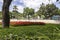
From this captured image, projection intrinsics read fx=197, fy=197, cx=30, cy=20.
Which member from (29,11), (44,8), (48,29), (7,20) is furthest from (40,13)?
(48,29)

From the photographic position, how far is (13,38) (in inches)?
133

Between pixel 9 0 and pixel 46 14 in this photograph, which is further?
pixel 46 14

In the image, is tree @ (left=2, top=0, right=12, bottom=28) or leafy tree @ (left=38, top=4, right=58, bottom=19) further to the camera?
leafy tree @ (left=38, top=4, right=58, bottom=19)

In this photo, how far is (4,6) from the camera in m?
14.9

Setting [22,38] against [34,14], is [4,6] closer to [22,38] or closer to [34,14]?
[22,38]

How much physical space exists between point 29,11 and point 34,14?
477cm

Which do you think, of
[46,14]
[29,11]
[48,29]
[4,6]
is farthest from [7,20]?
[29,11]

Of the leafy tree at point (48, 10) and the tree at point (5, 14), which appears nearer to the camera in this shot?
the tree at point (5, 14)

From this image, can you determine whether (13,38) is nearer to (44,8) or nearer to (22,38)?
(22,38)

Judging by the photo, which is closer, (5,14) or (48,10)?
(5,14)

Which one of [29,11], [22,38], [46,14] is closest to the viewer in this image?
[22,38]

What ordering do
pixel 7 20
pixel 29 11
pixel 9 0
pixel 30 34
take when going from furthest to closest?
pixel 29 11 < pixel 7 20 < pixel 9 0 < pixel 30 34

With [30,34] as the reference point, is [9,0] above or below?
above

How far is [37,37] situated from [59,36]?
411 mm
